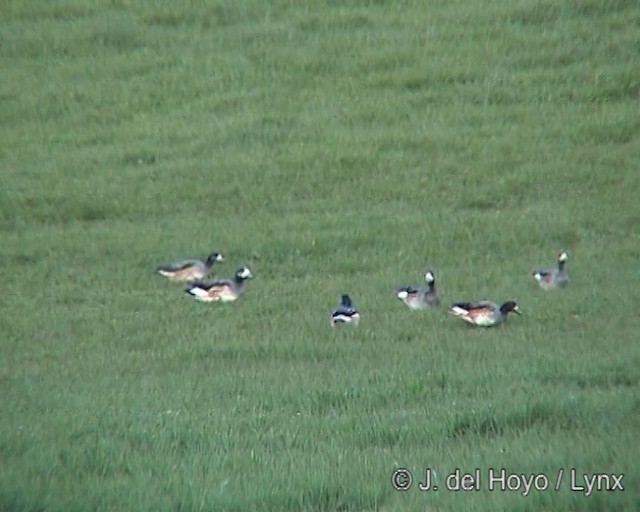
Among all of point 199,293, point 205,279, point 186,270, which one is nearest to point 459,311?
point 199,293

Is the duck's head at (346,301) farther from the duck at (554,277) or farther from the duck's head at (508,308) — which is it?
the duck at (554,277)

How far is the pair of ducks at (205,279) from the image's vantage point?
1570cm

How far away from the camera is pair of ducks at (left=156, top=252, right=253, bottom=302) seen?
1570 centimetres

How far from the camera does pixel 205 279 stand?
53.8 feet

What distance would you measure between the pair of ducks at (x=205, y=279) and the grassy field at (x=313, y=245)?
0.65 feet

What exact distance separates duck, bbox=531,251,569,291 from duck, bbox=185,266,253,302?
328 cm

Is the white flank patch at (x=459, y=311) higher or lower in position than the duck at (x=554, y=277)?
higher

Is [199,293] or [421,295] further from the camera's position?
[199,293]

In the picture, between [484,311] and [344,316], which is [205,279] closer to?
[344,316]

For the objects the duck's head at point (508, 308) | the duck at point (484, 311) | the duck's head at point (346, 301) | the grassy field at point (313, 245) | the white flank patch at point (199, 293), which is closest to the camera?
the grassy field at point (313, 245)

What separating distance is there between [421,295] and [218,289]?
2.25 m

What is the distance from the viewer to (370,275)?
Result: 1673 cm

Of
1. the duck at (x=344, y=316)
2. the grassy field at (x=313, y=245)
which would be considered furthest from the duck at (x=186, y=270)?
the duck at (x=344, y=316)

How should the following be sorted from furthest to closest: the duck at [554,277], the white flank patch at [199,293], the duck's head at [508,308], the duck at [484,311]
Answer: the white flank patch at [199,293]
the duck at [554,277]
the duck's head at [508,308]
the duck at [484,311]
